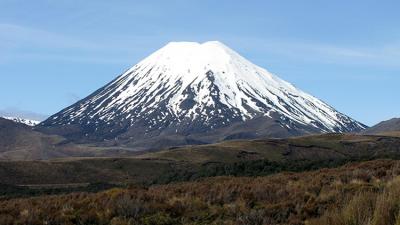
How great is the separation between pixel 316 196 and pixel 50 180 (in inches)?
2651

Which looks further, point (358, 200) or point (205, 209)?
point (205, 209)

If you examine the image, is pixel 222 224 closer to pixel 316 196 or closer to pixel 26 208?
pixel 316 196

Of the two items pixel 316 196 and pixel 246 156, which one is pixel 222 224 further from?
pixel 246 156

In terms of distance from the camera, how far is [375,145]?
111688mm

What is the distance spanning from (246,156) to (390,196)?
90.5 metres

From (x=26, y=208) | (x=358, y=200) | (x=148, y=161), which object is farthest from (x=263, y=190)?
(x=148, y=161)

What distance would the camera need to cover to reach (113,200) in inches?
610

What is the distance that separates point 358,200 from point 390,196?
0.47 meters

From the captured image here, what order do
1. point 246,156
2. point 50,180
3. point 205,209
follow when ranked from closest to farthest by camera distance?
point 205,209 → point 50,180 → point 246,156

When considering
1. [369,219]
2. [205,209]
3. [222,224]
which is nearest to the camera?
[369,219]

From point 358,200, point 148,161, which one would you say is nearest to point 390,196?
point 358,200

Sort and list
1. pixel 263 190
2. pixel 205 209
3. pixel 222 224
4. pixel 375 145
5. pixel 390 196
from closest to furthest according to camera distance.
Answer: pixel 390 196
pixel 222 224
pixel 205 209
pixel 263 190
pixel 375 145

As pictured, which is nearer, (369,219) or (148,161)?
(369,219)

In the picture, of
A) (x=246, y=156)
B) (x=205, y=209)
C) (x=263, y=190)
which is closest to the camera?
(x=205, y=209)
